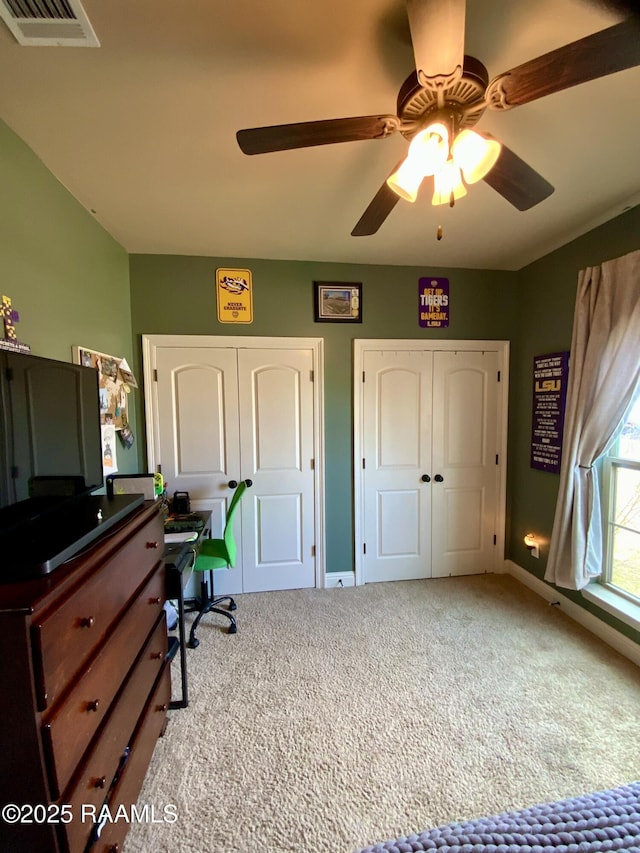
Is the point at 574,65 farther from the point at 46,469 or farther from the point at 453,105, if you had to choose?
the point at 46,469

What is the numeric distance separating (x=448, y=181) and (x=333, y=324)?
5.29ft

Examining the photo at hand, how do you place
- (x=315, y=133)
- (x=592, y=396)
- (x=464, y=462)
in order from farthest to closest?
(x=464, y=462) < (x=592, y=396) < (x=315, y=133)

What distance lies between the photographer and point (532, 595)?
268 centimetres

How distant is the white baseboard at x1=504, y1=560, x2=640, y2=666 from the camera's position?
2000 millimetres

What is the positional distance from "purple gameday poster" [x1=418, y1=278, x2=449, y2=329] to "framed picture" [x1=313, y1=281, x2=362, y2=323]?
0.53 metres

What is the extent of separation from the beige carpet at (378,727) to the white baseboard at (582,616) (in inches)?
2.5

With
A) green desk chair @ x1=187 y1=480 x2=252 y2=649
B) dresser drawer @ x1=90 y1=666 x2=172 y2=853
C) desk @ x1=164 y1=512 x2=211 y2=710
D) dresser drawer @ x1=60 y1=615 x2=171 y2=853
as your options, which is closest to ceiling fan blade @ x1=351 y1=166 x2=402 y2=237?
green desk chair @ x1=187 y1=480 x2=252 y2=649

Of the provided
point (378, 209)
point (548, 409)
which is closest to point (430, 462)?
point (548, 409)

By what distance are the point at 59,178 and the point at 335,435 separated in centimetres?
224

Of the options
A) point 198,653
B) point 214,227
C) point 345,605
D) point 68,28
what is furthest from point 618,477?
point 68,28

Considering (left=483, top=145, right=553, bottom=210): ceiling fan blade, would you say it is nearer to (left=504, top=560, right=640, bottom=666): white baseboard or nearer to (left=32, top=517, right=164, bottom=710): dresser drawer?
(left=32, top=517, right=164, bottom=710): dresser drawer

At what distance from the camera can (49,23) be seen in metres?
0.99

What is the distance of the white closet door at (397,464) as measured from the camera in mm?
2828

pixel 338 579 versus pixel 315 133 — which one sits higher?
pixel 315 133
